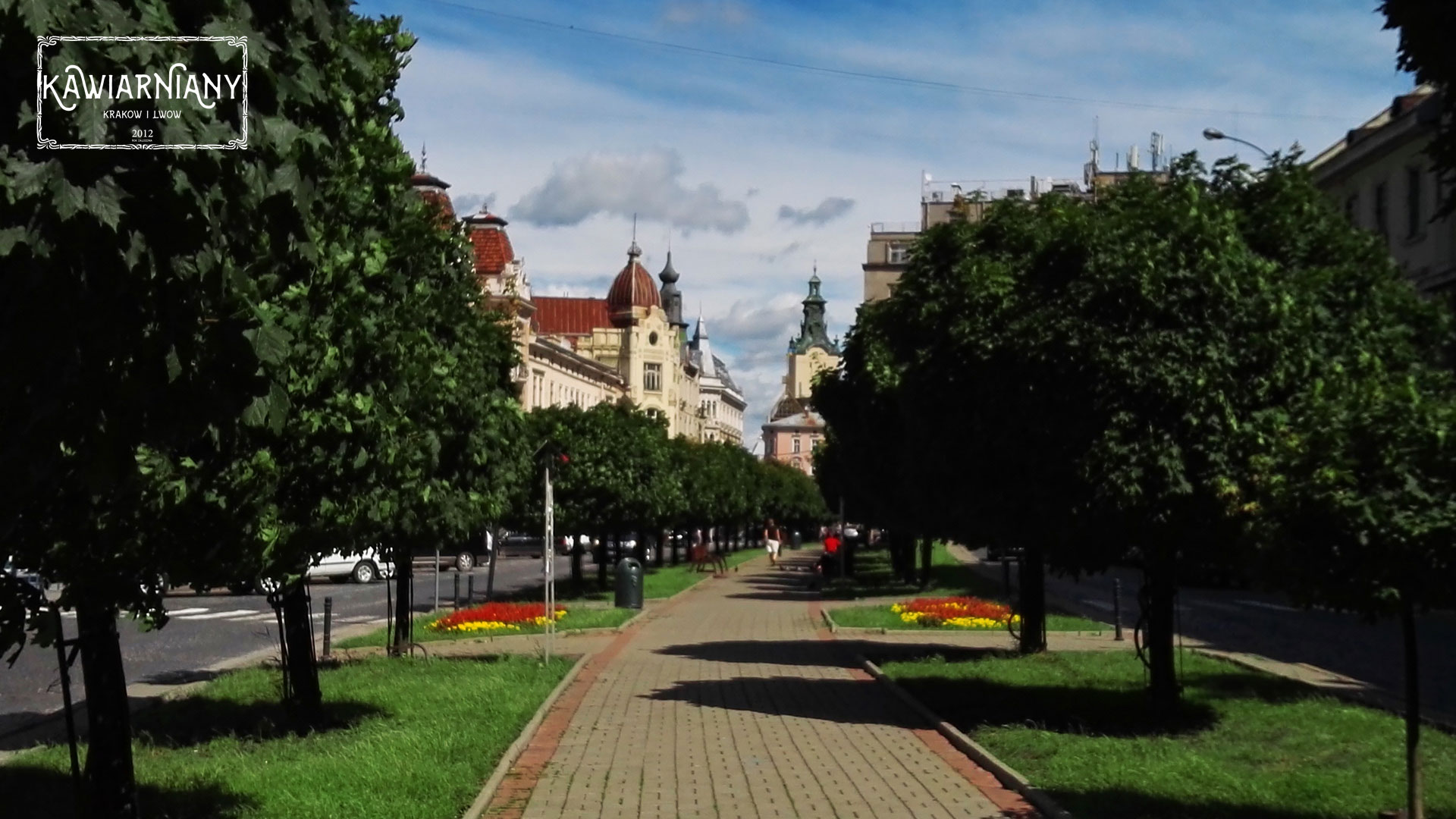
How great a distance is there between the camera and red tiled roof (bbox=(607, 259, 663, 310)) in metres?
127

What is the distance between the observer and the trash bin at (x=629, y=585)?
33844 millimetres

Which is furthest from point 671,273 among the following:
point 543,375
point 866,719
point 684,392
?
point 866,719

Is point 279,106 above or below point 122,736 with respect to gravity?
above

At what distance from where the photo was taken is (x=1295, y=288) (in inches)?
549

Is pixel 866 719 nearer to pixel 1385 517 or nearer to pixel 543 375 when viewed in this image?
pixel 1385 517

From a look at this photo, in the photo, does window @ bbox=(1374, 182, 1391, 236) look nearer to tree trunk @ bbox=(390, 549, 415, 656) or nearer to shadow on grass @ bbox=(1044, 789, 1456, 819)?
tree trunk @ bbox=(390, 549, 415, 656)

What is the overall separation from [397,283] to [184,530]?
4.69 m

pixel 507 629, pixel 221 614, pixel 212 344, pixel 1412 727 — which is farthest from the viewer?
pixel 221 614

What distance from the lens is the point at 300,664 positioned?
50.4ft

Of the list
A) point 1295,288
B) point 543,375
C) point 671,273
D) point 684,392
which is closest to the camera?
point 1295,288

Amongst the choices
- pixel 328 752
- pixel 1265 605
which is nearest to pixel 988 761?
pixel 328 752

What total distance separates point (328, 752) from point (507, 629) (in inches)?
584

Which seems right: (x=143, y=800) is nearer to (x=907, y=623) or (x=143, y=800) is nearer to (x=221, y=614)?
(x=907, y=623)

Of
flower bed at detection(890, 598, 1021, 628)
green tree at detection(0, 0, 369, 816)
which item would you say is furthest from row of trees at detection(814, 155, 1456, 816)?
flower bed at detection(890, 598, 1021, 628)
